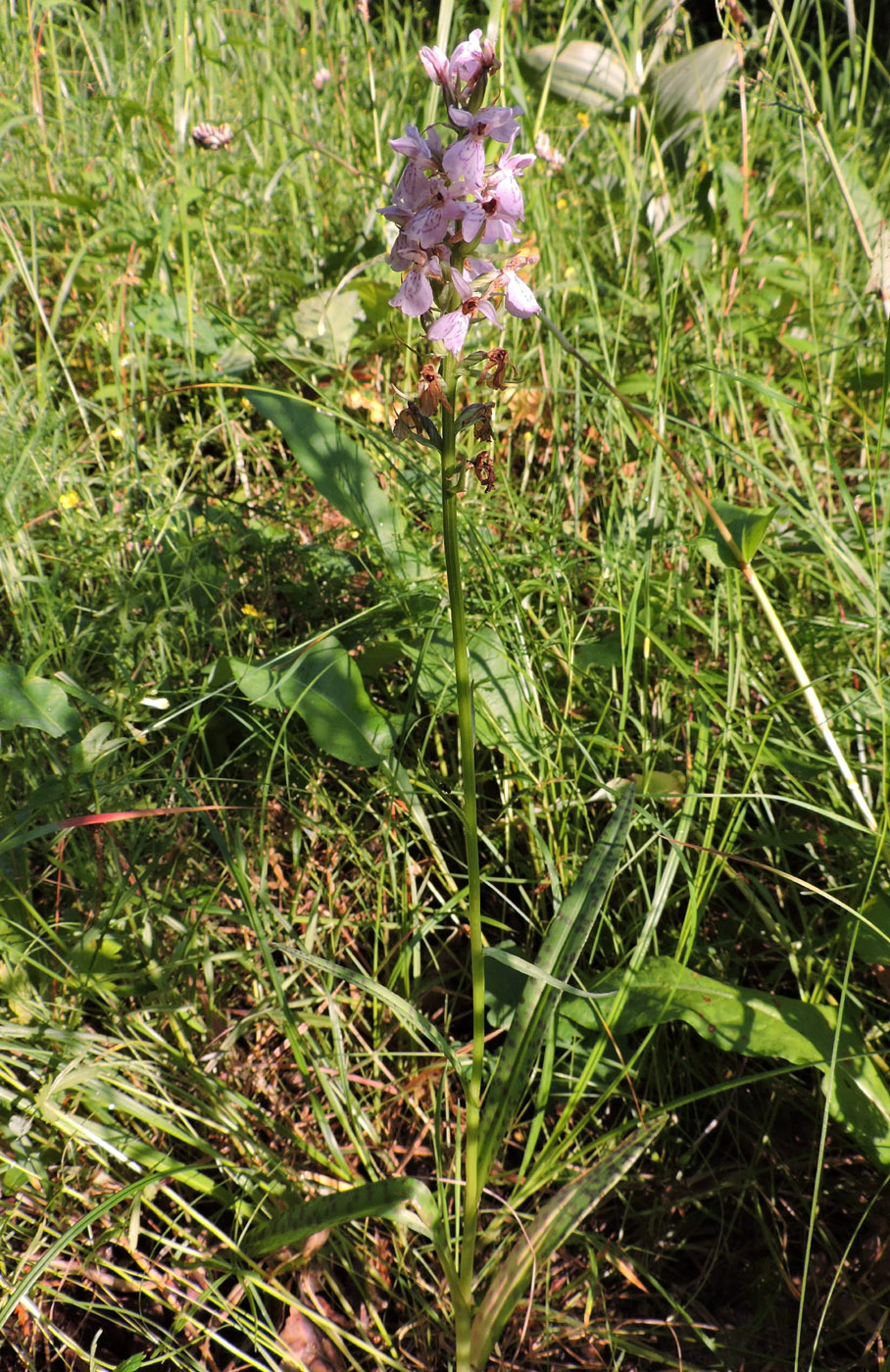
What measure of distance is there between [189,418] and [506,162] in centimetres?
126

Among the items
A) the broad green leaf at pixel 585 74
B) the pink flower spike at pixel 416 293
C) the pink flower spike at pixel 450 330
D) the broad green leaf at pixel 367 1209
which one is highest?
the broad green leaf at pixel 585 74

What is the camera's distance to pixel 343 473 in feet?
4.79

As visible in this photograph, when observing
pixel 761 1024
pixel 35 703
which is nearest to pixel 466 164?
pixel 35 703

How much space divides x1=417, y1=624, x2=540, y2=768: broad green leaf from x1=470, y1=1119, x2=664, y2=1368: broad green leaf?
515 mm

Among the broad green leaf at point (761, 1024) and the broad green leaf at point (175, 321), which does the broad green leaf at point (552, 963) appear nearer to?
the broad green leaf at point (761, 1024)

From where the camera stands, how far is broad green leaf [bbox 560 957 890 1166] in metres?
1.00

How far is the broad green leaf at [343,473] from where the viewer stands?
1442 mm

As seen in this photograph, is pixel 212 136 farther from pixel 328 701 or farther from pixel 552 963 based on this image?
pixel 552 963

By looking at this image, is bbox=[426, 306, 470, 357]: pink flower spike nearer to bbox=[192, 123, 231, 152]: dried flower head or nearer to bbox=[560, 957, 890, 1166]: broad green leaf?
bbox=[560, 957, 890, 1166]: broad green leaf

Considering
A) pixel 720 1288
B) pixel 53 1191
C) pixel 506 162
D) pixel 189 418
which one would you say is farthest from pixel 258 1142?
pixel 189 418

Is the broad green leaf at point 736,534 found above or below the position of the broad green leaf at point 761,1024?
above

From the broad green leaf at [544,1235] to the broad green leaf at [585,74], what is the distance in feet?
7.04

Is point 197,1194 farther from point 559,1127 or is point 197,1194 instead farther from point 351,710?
point 351,710

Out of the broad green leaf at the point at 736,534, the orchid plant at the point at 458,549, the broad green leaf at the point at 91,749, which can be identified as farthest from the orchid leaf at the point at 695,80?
the broad green leaf at the point at 91,749
